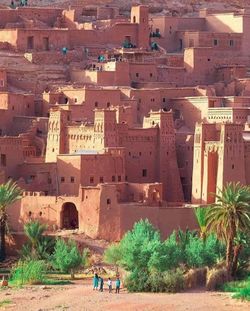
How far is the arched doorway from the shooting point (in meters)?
65.1

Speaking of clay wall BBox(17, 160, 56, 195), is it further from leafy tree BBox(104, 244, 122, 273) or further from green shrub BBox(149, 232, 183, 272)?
green shrub BBox(149, 232, 183, 272)

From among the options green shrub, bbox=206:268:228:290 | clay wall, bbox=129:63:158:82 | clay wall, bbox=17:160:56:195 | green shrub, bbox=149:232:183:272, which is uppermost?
clay wall, bbox=129:63:158:82

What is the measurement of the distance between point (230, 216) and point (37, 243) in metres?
8.21

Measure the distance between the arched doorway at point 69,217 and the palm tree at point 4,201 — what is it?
5.93ft

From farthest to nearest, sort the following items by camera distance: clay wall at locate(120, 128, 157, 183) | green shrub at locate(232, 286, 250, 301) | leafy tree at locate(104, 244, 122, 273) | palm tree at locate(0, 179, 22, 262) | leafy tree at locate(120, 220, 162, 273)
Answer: clay wall at locate(120, 128, 157, 183)
palm tree at locate(0, 179, 22, 262)
leafy tree at locate(104, 244, 122, 273)
leafy tree at locate(120, 220, 162, 273)
green shrub at locate(232, 286, 250, 301)

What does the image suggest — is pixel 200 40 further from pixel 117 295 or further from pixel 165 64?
pixel 117 295

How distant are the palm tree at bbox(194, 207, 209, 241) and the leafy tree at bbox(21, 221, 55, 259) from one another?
5252 millimetres

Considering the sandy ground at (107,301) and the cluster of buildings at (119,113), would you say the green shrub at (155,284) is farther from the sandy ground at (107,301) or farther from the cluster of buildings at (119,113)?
the cluster of buildings at (119,113)

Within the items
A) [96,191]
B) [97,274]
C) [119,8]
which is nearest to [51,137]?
[96,191]

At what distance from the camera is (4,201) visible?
63250 millimetres

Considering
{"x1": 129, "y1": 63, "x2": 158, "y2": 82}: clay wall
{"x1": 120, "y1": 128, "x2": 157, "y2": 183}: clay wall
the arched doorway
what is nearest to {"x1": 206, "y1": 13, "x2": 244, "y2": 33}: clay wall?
{"x1": 129, "y1": 63, "x2": 158, "y2": 82}: clay wall

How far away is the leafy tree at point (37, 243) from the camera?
63344 millimetres

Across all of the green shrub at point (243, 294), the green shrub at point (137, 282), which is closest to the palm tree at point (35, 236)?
the green shrub at point (137, 282)

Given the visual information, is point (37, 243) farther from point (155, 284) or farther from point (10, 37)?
point (10, 37)
